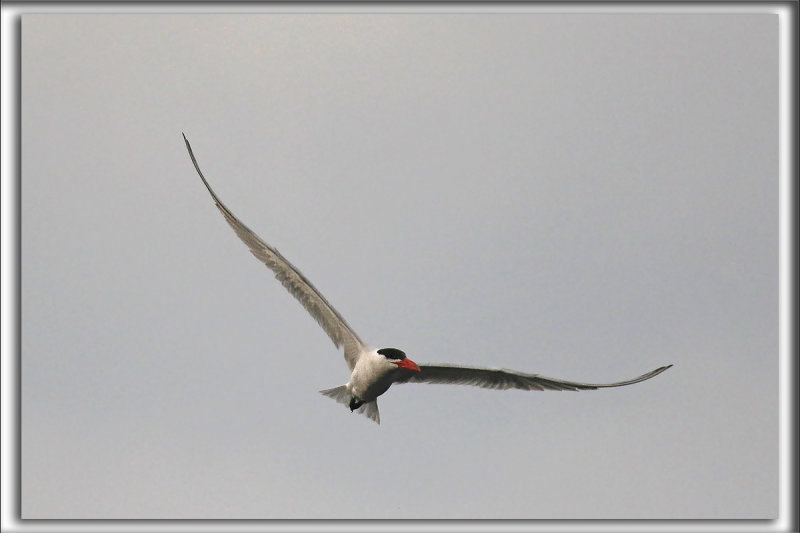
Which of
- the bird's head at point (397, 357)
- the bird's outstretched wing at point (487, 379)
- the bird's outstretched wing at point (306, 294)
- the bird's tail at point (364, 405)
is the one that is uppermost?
the bird's outstretched wing at point (306, 294)

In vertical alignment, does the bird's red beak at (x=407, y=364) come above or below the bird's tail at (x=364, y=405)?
above

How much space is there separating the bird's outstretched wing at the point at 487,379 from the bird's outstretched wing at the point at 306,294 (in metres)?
1.12

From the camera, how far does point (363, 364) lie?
16.0 metres

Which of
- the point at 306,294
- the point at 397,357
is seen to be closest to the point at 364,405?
the point at 397,357

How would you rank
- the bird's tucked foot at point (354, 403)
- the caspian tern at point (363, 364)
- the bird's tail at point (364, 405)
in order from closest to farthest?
1. the caspian tern at point (363, 364)
2. the bird's tucked foot at point (354, 403)
3. the bird's tail at point (364, 405)

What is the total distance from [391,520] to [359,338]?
130 inches

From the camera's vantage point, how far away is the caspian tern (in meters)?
15.8

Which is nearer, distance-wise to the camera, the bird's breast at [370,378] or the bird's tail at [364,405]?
the bird's breast at [370,378]

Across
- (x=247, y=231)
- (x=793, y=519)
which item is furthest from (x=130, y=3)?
(x=793, y=519)

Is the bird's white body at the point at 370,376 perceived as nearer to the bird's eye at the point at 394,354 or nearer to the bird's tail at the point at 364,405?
the bird's eye at the point at 394,354

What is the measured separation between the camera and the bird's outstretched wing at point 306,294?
53.9 feet

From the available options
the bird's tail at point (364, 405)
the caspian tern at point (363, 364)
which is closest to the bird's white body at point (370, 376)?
the caspian tern at point (363, 364)

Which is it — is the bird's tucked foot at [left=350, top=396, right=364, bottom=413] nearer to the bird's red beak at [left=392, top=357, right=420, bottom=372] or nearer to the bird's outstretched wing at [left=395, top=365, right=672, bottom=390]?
the bird's outstretched wing at [left=395, top=365, right=672, bottom=390]

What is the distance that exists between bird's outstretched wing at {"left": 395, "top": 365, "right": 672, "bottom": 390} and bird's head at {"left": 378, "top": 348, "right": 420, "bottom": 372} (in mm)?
408
